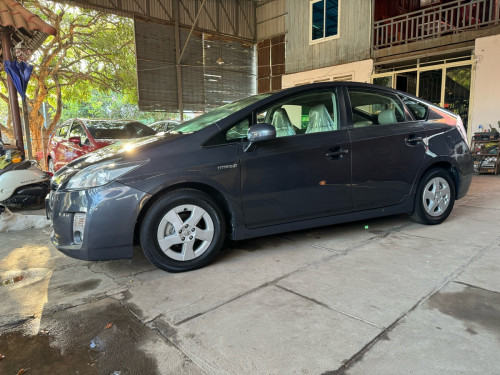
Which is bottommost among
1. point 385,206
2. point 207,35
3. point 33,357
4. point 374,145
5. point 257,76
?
point 33,357

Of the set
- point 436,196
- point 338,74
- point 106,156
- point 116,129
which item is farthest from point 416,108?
point 338,74

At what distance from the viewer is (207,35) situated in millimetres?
16078

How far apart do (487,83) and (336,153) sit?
27.7 feet

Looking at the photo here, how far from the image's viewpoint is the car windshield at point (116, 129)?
24.7 ft

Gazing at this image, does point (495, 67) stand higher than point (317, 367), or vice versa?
point (495, 67)

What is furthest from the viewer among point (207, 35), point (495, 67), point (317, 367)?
point (207, 35)

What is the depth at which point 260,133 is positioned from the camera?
2932mm

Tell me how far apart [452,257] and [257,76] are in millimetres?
15319

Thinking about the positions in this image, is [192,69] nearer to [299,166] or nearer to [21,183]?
[21,183]

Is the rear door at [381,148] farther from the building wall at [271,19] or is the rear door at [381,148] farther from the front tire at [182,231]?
the building wall at [271,19]

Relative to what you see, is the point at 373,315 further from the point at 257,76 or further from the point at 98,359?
the point at 257,76

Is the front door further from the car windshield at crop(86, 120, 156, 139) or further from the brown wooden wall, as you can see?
the brown wooden wall

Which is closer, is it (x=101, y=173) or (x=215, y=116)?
(x=101, y=173)

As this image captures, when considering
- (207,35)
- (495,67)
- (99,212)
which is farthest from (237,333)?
(207,35)
